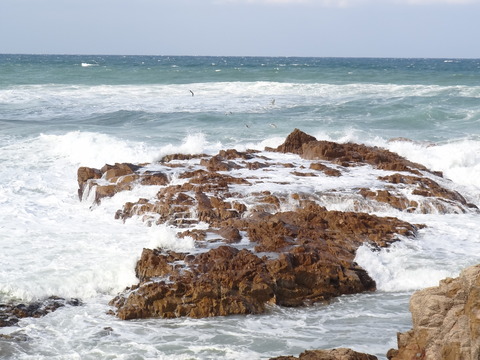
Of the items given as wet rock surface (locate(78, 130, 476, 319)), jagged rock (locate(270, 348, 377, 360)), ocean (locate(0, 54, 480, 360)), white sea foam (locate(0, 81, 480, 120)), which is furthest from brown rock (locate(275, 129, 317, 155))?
white sea foam (locate(0, 81, 480, 120))

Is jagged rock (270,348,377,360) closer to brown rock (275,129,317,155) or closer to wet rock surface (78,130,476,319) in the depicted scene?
wet rock surface (78,130,476,319)

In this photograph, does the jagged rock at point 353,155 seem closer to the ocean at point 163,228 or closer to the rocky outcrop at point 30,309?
the ocean at point 163,228

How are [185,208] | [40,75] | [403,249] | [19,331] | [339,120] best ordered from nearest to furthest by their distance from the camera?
1. [19,331]
2. [403,249]
3. [185,208]
4. [339,120]
5. [40,75]

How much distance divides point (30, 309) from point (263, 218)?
4.13 meters

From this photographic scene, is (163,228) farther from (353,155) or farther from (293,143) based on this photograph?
(293,143)

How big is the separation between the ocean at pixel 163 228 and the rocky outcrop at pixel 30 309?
13cm

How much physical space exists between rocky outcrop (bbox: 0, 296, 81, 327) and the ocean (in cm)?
13

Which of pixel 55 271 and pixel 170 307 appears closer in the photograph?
pixel 170 307

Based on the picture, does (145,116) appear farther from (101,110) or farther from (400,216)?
(400,216)

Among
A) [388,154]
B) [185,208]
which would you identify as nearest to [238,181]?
[185,208]

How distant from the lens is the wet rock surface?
8.29m

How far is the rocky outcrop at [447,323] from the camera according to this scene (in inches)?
193

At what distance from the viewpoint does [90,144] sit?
18.9m

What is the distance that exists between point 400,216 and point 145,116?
1679 centimetres
